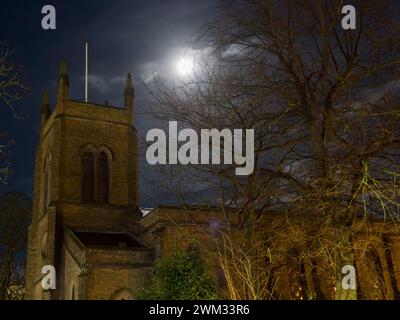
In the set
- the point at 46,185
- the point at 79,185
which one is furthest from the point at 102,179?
the point at 46,185

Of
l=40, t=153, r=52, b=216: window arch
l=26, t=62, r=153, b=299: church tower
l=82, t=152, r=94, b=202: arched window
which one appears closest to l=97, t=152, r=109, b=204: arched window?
l=26, t=62, r=153, b=299: church tower

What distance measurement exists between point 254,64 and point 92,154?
2849cm

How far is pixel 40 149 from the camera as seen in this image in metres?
46.8

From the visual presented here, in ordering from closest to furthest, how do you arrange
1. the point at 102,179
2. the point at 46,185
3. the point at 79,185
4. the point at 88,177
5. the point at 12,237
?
the point at 79,185 → the point at 88,177 → the point at 102,179 → the point at 46,185 → the point at 12,237

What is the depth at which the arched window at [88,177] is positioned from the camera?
139 ft

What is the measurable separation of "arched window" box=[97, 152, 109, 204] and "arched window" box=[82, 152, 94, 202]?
48 centimetres

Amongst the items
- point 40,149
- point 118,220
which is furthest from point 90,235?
point 40,149

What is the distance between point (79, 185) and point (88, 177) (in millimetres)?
1074

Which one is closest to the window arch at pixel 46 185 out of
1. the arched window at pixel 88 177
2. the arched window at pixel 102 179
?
the arched window at pixel 88 177

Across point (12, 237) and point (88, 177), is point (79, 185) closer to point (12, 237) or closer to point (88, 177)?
point (88, 177)

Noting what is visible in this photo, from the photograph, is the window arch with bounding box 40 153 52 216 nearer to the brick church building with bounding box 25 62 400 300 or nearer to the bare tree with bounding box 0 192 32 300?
the brick church building with bounding box 25 62 400 300

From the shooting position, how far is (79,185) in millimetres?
41938

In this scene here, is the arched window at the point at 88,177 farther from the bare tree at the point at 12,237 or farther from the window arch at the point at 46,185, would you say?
the bare tree at the point at 12,237
